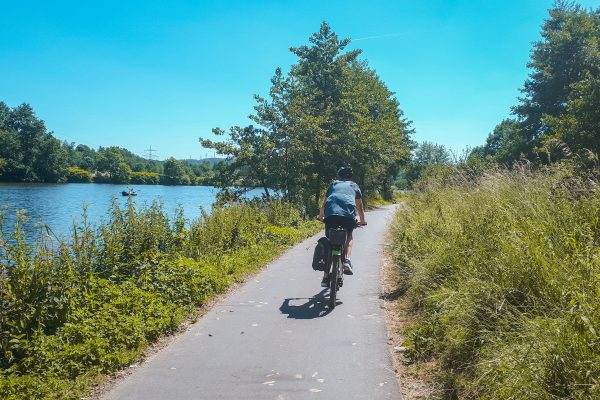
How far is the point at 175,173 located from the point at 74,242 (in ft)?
396

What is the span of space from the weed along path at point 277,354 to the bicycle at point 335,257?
0.86 ft

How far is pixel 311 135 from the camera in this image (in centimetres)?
2259

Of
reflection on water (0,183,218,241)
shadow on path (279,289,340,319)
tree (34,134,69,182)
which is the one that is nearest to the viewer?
shadow on path (279,289,340,319)

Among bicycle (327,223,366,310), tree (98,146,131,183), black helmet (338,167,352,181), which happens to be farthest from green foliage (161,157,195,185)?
bicycle (327,223,366,310)

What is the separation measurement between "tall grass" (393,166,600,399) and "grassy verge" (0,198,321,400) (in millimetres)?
3151

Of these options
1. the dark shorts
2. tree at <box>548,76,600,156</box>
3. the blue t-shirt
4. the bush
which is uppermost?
tree at <box>548,76,600,156</box>

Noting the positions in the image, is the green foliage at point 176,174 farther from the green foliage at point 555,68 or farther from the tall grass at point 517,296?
the tall grass at point 517,296

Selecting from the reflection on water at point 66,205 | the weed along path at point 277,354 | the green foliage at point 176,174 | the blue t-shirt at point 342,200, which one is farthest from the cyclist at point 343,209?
the green foliage at point 176,174

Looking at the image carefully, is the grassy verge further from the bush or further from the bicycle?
the bush

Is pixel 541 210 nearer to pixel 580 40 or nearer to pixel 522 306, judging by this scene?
pixel 522 306

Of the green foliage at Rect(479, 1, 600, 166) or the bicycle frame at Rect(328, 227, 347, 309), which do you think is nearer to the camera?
the bicycle frame at Rect(328, 227, 347, 309)

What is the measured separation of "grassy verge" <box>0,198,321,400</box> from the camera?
13.6 feet

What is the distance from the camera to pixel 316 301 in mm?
6922

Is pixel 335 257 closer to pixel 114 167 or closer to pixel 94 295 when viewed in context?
pixel 94 295
